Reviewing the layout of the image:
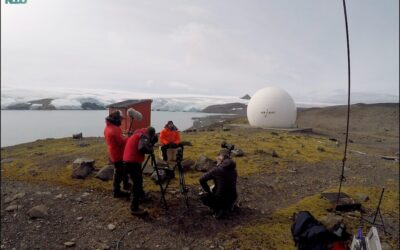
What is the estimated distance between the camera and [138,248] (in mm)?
6273

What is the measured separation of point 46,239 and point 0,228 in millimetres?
1428

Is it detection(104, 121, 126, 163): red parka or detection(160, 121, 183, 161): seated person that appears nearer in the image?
detection(104, 121, 126, 163): red parka

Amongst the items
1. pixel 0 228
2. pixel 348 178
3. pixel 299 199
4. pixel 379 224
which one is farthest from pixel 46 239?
pixel 348 178

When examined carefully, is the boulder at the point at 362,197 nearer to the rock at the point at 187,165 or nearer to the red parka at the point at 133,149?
the rock at the point at 187,165

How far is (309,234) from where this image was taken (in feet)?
15.3

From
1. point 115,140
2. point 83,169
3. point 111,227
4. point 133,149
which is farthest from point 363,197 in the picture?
point 83,169

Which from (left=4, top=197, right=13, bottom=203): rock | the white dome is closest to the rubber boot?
(left=4, top=197, right=13, bottom=203): rock

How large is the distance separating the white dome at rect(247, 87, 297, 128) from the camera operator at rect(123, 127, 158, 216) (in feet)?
78.7

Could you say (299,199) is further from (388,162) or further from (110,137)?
(388,162)

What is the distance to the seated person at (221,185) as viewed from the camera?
23.3 ft

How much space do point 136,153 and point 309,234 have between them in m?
4.21

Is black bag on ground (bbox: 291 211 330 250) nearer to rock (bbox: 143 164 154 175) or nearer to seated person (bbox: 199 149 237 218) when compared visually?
seated person (bbox: 199 149 237 218)

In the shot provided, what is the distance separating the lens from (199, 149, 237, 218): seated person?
7.10 meters

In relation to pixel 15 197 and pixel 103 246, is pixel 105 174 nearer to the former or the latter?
pixel 15 197
